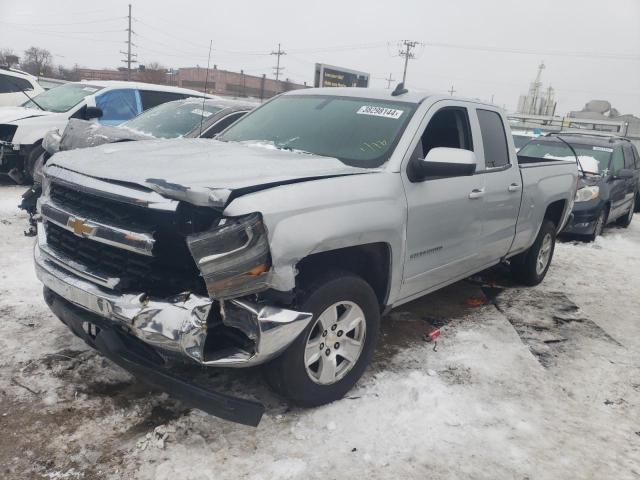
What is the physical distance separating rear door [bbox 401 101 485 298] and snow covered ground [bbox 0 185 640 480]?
2.15 feet

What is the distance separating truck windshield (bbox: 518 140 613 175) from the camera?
9.37m

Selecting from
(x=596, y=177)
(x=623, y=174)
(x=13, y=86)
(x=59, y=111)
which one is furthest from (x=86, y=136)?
(x=623, y=174)

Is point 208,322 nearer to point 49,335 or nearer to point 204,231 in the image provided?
point 204,231

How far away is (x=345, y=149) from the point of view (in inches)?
138

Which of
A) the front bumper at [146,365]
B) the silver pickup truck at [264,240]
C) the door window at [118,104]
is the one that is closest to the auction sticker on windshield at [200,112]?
the door window at [118,104]

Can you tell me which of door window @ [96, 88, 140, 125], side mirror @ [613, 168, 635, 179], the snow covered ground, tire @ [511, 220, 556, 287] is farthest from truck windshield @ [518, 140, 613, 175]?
door window @ [96, 88, 140, 125]

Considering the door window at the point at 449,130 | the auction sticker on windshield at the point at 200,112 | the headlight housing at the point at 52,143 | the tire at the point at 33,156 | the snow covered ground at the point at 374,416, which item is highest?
the door window at the point at 449,130

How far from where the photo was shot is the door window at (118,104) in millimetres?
8742

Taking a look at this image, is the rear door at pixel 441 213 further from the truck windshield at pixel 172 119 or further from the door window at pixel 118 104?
the door window at pixel 118 104

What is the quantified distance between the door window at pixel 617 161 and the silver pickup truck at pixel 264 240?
6847 millimetres

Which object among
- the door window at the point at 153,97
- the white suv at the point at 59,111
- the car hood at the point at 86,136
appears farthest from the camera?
the door window at the point at 153,97

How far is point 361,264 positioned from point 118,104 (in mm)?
7211

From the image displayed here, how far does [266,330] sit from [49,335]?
2.10 m

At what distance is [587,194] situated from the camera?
8.75 m
